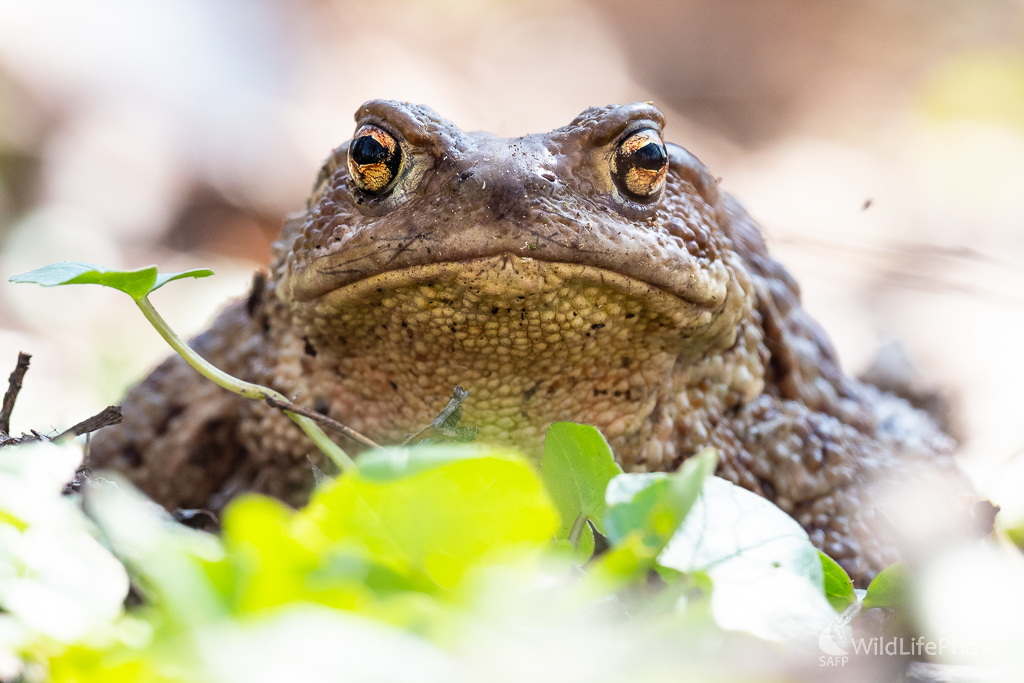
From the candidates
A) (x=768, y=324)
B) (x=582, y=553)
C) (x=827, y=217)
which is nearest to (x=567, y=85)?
A: (x=827, y=217)

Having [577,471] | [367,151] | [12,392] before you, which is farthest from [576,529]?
[367,151]

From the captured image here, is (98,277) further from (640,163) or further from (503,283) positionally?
(640,163)

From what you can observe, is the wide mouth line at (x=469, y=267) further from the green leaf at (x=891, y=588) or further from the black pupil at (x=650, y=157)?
the green leaf at (x=891, y=588)

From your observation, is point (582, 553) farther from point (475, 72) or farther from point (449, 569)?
point (475, 72)

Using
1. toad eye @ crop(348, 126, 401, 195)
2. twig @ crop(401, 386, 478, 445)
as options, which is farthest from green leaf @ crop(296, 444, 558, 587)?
toad eye @ crop(348, 126, 401, 195)

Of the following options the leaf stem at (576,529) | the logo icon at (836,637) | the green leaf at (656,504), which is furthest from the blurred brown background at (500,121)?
the green leaf at (656,504)
